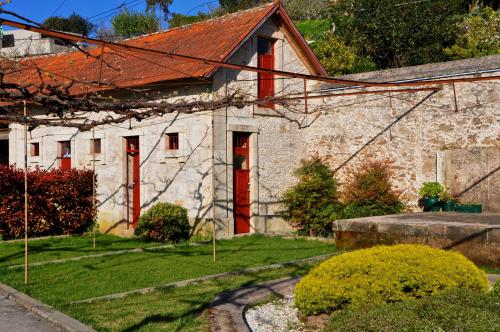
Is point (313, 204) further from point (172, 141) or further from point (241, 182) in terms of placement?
point (172, 141)

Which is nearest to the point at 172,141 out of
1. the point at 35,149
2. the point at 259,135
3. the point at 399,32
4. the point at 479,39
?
the point at 259,135

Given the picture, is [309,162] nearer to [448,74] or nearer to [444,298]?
[448,74]

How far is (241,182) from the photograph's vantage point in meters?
15.6

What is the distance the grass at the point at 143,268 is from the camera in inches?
347

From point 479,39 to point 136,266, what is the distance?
1783 centimetres

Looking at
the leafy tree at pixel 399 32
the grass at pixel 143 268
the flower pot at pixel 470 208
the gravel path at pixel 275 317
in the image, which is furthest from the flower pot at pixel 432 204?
the leafy tree at pixel 399 32

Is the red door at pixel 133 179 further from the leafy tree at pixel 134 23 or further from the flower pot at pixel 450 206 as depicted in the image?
the leafy tree at pixel 134 23

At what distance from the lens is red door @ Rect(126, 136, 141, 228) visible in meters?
16.7

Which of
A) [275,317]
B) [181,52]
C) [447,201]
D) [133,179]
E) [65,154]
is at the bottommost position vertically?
[275,317]

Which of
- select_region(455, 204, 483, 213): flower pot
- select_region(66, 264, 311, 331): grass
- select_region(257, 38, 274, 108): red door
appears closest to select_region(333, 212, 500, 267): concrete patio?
select_region(455, 204, 483, 213): flower pot

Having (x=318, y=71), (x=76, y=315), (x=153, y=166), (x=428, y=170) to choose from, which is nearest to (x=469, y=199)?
(x=428, y=170)

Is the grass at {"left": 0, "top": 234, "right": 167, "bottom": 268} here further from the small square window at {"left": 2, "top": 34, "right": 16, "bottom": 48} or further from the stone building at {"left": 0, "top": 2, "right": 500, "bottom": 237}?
the small square window at {"left": 2, "top": 34, "right": 16, "bottom": 48}

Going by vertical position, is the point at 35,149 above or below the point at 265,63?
below

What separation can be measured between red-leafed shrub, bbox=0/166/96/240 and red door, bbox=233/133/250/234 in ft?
13.4
